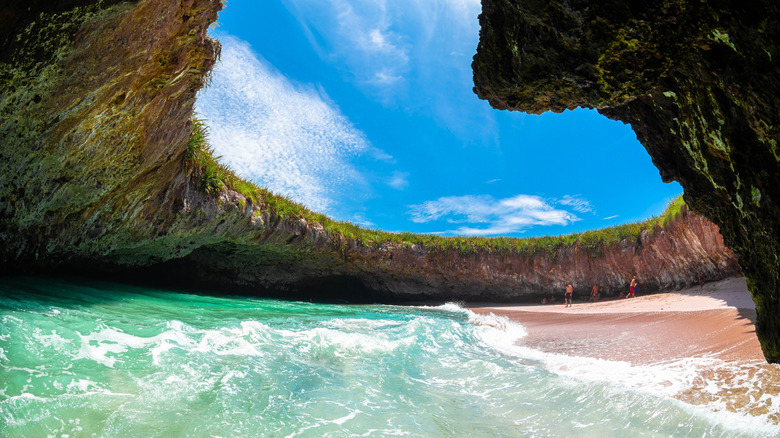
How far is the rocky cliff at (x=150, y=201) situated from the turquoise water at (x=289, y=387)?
1.98 meters

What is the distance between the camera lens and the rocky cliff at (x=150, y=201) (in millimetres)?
4395

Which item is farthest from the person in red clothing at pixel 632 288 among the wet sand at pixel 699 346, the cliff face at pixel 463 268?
the wet sand at pixel 699 346

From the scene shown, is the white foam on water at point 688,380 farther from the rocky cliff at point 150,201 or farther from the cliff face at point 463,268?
the cliff face at point 463,268

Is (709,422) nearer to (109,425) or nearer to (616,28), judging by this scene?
(616,28)

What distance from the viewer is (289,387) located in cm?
339

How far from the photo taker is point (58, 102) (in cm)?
481

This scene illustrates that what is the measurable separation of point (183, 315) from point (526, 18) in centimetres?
628

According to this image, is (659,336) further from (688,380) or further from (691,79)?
(691,79)

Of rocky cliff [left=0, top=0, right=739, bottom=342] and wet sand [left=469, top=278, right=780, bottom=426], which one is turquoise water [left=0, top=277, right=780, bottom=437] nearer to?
wet sand [left=469, top=278, right=780, bottom=426]

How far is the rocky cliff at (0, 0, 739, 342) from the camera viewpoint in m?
4.39

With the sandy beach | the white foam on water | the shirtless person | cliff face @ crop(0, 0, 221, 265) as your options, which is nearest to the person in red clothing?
the shirtless person

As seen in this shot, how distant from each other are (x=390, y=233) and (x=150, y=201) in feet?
37.6

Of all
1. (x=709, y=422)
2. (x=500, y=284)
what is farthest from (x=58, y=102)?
(x=500, y=284)

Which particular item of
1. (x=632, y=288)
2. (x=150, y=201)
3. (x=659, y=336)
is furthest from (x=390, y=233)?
(x=659, y=336)
